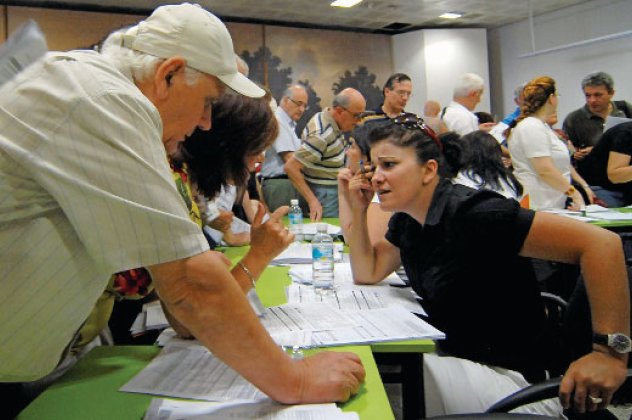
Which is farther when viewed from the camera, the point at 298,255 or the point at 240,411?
the point at 298,255

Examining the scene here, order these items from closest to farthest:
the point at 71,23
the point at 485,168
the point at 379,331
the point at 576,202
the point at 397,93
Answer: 1. the point at 379,331
2. the point at 485,168
3. the point at 576,202
4. the point at 397,93
5. the point at 71,23

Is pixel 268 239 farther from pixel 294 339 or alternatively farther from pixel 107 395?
pixel 107 395

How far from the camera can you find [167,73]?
40.6 inches

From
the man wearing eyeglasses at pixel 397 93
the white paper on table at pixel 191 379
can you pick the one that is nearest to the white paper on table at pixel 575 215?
the man wearing eyeglasses at pixel 397 93

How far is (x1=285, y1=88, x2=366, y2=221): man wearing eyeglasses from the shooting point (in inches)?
155

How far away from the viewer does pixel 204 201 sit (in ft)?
7.09

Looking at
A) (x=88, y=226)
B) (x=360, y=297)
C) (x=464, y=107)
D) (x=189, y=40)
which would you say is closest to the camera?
(x=88, y=226)

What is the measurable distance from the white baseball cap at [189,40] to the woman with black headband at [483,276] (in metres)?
0.80

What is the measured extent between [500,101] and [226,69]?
29.6 feet

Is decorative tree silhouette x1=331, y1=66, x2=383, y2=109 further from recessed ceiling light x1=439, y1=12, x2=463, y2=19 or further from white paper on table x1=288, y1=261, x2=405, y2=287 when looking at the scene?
white paper on table x1=288, y1=261, x2=405, y2=287

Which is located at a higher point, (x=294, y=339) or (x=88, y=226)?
(x=88, y=226)

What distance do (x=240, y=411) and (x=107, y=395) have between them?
28cm

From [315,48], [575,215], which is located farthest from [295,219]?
[315,48]

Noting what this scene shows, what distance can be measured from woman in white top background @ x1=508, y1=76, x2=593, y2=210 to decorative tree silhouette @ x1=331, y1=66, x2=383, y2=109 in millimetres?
5159
